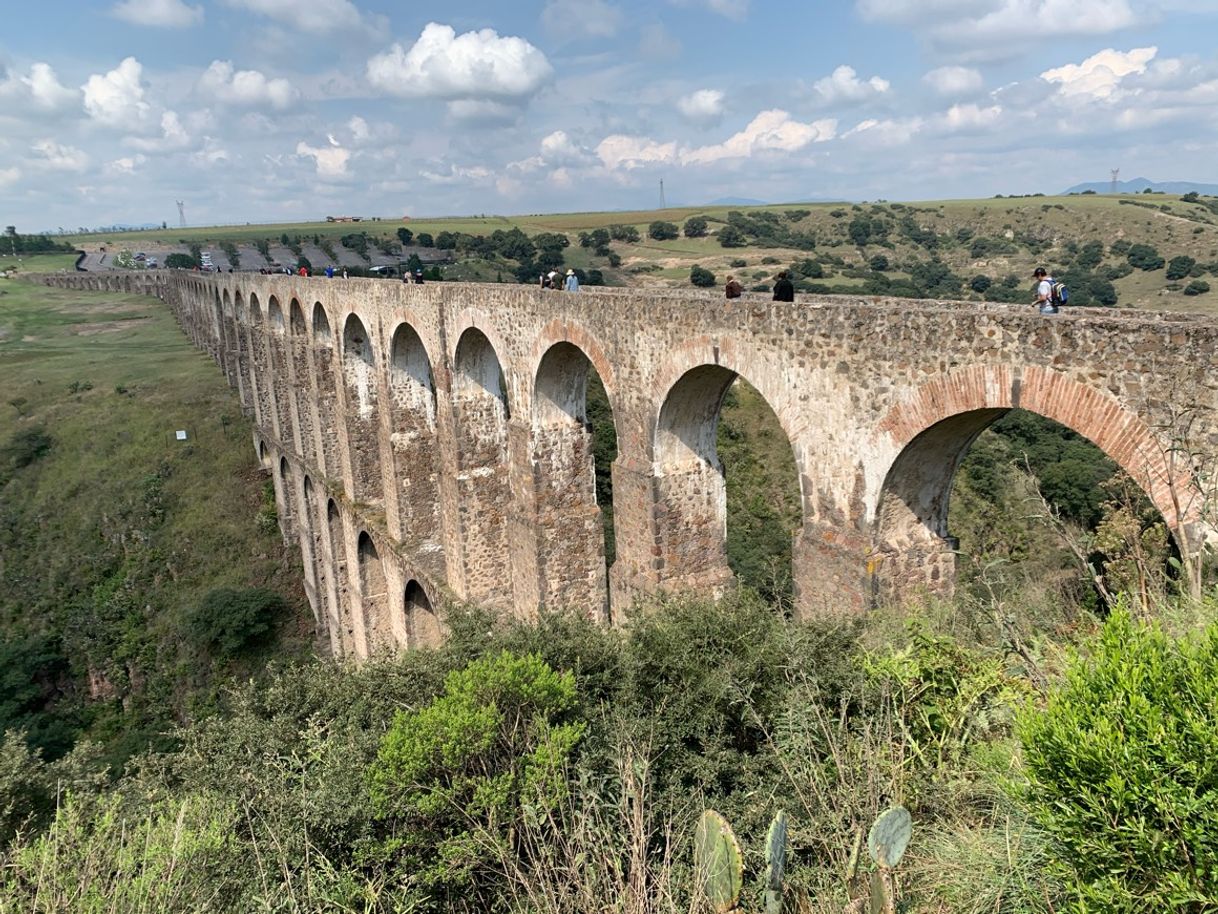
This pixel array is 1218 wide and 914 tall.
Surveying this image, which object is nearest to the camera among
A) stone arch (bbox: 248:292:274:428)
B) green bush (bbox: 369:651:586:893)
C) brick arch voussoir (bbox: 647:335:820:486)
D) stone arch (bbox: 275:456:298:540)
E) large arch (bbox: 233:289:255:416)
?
green bush (bbox: 369:651:586:893)

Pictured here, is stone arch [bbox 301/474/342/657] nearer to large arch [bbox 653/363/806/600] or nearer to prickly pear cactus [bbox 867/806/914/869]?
large arch [bbox 653/363/806/600]

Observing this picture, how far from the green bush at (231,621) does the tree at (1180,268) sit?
42.6 metres

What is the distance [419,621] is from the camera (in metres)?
18.7

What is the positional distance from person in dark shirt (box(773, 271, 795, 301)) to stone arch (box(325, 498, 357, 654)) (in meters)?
16.5

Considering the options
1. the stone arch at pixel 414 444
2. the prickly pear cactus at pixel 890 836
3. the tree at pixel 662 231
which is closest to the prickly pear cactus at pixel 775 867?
the prickly pear cactus at pixel 890 836

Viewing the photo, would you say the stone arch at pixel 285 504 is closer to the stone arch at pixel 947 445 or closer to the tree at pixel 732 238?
the stone arch at pixel 947 445

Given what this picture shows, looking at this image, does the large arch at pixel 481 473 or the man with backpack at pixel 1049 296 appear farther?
the large arch at pixel 481 473

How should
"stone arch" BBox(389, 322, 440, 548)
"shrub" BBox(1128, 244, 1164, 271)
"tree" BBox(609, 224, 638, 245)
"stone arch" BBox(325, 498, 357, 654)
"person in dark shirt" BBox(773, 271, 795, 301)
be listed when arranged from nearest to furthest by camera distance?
1. "person in dark shirt" BBox(773, 271, 795, 301)
2. "stone arch" BBox(389, 322, 440, 548)
3. "stone arch" BBox(325, 498, 357, 654)
4. "shrub" BBox(1128, 244, 1164, 271)
5. "tree" BBox(609, 224, 638, 245)

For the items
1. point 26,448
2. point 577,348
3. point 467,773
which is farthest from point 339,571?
point 26,448

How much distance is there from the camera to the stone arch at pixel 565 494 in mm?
12688

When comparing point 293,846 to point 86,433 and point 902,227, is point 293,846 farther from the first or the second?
point 902,227

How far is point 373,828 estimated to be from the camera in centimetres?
585

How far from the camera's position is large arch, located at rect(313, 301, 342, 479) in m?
22.4

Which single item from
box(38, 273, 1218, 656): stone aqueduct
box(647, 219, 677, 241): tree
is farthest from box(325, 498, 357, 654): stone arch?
box(647, 219, 677, 241): tree
